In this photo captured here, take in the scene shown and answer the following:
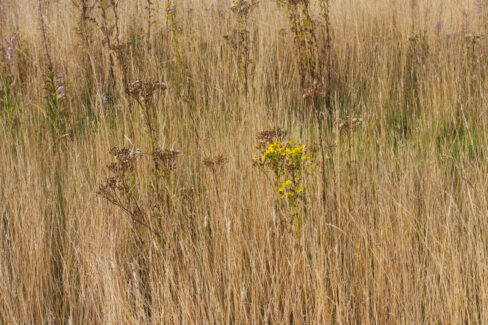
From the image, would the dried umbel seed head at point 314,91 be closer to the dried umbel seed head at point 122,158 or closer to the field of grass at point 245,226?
the field of grass at point 245,226

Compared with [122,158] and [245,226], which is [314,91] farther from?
[122,158]

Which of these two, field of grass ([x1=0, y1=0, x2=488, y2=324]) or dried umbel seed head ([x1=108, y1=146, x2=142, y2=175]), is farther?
dried umbel seed head ([x1=108, y1=146, x2=142, y2=175])

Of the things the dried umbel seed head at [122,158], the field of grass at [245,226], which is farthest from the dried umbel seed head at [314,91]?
the dried umbel seed head at [122,158]

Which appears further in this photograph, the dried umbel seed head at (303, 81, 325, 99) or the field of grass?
the dried umbel seed head at (303, 81, 325, 99)

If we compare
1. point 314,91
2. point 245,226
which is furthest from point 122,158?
point 314,91

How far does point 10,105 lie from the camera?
312cm

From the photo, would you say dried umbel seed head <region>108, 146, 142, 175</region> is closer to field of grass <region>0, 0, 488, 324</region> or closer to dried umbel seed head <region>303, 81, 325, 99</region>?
field of grass <region>0, 0, 488, 324</region>

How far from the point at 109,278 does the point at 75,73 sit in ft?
10.6

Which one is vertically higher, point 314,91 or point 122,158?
point 314,91

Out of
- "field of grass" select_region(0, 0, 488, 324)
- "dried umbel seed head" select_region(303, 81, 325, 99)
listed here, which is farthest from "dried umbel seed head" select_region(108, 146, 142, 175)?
"dried umbel seed head" select_region(303, 81, 325, 99)

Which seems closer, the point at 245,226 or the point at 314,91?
the point at 314,91

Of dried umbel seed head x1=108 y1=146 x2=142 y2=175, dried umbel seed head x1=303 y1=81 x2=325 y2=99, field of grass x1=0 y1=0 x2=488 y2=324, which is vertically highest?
dried umbel seed head x1=303 y1=81 x2=325 y2=99

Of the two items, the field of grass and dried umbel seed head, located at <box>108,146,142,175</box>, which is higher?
dried umbel seed head, located at <box>108,146,142,175</box>

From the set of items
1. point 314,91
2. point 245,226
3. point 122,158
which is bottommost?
point 245,226
